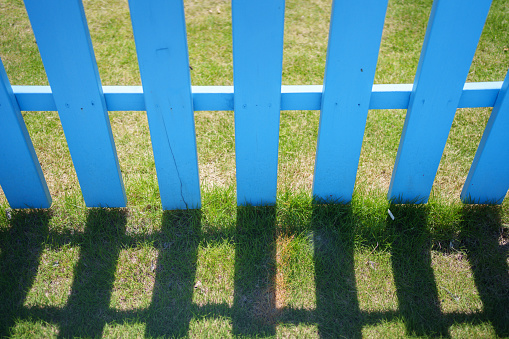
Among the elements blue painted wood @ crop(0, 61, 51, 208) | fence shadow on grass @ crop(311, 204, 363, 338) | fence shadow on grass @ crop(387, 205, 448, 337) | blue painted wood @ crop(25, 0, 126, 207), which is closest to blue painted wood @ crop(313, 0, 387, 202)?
fence shadow on grass @ crop(311, 204, 363, 338)

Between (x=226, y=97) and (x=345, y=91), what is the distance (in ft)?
1.99

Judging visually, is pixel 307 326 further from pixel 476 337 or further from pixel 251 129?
pixel 251 129

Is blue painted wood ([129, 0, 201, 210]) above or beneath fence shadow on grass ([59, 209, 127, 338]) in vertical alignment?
above

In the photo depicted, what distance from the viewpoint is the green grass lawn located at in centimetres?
211

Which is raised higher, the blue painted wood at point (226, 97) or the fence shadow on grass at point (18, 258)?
the blue painted wood at point (226, 97)

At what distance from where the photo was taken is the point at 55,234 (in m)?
2.46

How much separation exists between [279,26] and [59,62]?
1.05 metres

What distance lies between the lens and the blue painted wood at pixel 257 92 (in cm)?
181

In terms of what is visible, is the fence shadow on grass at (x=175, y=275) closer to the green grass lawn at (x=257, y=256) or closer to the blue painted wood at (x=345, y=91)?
the green grass lawn at (x=257, y=256)

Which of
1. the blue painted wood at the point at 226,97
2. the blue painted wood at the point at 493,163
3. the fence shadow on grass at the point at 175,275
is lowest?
the fence shadow on grass at the point at 175,275

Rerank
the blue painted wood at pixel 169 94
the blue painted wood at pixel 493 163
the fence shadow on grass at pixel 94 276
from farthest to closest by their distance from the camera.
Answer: the blue painted wood at pixel 493 163
the fence shadow on grass at pixel 94 276
the blue painted wood at pixel 169 94

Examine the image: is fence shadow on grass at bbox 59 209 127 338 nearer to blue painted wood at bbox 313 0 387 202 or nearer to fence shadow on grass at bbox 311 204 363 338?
fence shadow on grass at bbox 311 204 363 338

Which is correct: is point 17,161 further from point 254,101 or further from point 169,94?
point 254,101

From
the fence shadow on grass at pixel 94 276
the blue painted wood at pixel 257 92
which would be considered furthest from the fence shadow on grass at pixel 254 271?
the blue painted wood at pixel 257 92
